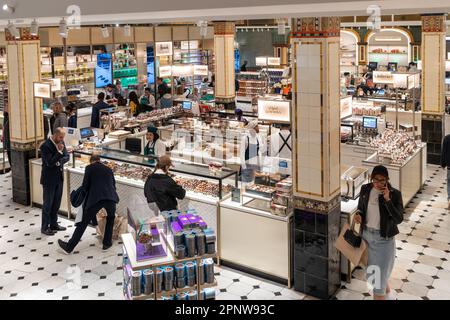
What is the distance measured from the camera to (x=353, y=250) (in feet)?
18.2

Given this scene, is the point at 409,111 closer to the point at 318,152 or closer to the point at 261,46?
the point at 318,152

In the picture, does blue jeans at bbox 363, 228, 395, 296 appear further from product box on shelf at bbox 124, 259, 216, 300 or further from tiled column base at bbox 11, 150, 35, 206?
tiled column base at bbox 11, 150, 35, 206

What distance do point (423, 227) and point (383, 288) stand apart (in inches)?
118

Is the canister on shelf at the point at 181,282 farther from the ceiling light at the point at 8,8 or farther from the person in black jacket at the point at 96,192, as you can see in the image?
the ceiling light at the point at 8,8

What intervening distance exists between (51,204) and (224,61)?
7102mm

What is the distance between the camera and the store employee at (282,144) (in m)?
9.21

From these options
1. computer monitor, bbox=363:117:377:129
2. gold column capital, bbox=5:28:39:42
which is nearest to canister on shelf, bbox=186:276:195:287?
gold column capital, bbox=5:28:39:42

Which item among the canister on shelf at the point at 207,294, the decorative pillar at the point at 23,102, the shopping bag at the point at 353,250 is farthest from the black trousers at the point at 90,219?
the shopping bag at the point at 353,250

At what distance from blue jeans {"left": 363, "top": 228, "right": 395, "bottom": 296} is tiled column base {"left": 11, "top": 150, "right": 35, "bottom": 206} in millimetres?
6311

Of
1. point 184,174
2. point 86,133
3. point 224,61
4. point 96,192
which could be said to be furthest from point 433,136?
point 96,192

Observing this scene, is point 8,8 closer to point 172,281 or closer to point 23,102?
point 23,102

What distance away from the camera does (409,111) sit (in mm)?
13180

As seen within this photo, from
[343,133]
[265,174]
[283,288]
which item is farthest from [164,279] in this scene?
[343,133]

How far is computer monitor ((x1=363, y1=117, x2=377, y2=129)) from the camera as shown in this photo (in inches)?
414
